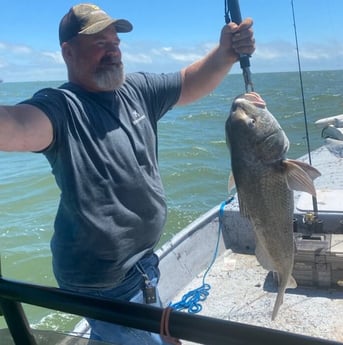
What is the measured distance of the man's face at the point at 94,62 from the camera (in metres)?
2.84

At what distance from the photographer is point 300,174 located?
193cm

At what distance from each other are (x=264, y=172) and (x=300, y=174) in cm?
14

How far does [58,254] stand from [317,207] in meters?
3.40

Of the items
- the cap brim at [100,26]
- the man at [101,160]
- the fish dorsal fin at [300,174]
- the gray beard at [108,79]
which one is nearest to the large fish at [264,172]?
the fish dorsal fin at [300,174]

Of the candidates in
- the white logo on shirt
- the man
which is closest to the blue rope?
the man

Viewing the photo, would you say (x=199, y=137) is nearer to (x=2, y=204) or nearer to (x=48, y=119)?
(x=2, y=204)

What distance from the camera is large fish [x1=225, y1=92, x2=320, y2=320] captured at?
1972 mm

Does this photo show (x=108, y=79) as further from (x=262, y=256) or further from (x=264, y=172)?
(x=262, y=256)

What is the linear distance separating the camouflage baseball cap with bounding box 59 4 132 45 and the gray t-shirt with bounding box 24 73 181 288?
1.04 feet

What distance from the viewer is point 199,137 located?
27.4 meters

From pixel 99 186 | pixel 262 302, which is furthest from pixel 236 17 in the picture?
pixel 262 302

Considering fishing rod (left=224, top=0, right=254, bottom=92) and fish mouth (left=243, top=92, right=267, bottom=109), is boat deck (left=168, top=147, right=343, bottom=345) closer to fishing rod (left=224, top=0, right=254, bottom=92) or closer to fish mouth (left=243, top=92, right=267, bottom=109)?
fishing rod (left=224, top=0, right=254, bottom=92)

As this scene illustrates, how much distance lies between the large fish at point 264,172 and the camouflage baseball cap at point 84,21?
1159 mm

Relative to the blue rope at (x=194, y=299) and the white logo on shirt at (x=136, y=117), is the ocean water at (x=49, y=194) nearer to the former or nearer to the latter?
the blue rope at (x=194, y=299)
